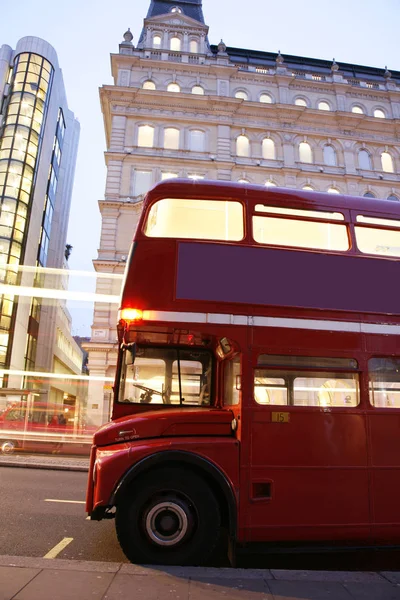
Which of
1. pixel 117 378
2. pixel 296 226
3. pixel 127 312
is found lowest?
pixel 117 378

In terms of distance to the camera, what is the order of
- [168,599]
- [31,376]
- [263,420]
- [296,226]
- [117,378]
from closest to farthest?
[168,599] → [263,420] → [117,378] → [296,226] → [31,376]

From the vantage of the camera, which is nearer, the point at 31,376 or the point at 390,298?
the point at 390,298

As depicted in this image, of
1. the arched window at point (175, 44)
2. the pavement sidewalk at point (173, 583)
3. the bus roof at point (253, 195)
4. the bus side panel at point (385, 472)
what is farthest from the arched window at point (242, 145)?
the pavement sidewalk at point (173, 583)

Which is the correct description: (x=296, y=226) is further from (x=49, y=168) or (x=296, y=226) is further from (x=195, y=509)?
(x=49, y=168)

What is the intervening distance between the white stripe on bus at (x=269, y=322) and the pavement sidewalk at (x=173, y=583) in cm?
253

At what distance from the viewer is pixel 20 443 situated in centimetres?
1587

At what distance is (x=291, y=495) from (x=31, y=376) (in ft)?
113

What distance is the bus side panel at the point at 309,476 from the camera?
14.9 ft

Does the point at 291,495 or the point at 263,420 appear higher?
the point at 263,420

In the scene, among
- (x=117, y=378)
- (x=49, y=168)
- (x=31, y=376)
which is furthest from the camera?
(x=49, y=168)

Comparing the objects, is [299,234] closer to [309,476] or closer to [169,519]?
[309,476]

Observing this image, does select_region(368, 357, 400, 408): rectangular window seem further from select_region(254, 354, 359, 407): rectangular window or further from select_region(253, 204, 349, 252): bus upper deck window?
select_region(253, 204, 349, 252): bus upper deck window

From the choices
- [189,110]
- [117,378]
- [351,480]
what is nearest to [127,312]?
[117,378]

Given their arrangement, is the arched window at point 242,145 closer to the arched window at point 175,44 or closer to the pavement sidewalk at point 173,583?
the arched window at point 175,44
